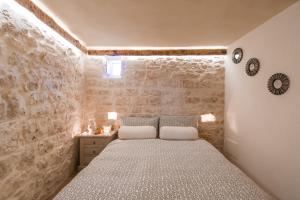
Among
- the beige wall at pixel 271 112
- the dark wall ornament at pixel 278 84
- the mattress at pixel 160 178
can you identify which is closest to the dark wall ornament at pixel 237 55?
the beige wall at pixel 271 112

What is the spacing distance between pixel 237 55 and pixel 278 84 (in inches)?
45.7

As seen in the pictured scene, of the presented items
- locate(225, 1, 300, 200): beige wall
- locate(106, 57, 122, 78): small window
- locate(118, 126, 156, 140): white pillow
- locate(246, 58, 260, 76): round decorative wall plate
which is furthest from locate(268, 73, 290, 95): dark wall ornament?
locate(106, 57, 122, 78): small window

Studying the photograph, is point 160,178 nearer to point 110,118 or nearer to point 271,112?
point 271,112

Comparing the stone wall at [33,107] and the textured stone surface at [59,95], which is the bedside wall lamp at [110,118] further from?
the stone wall at [33,107]

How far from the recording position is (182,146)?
9.68 ft

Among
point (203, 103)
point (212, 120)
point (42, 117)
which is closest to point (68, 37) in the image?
point (42, 117)

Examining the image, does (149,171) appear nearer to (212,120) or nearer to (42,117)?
(42,117)

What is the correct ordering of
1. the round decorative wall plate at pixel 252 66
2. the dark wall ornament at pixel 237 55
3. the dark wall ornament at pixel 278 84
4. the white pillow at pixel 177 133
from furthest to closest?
the white pillow at pixel 177 133 → the dark wall ornament at pixel 237 55 → the round decorative wall plate at pixel 252 66 → the dark wall ornament at pixel 278 84

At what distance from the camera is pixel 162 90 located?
3.92m

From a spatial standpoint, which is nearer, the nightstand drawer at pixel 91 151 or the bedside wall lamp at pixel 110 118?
the nightstand drawer at pixel 91 151

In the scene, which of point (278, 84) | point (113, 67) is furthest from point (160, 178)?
point (113, 67)

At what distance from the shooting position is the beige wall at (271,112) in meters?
2.03

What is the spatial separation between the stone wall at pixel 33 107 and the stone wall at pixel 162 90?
752 mm

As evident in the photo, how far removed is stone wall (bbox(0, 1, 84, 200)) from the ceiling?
40 cm
